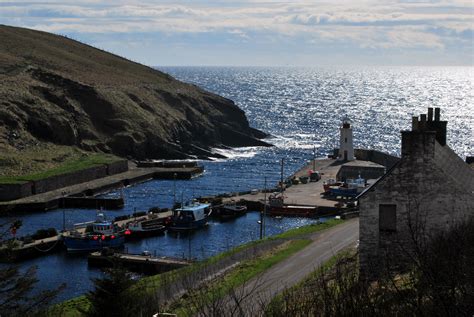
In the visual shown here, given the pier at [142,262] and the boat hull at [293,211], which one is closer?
the pier at [142,262]

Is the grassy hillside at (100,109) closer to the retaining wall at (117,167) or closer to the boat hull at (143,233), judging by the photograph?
the retaining wall at (117,167)

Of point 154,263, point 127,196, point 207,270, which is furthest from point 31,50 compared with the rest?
point 207,270

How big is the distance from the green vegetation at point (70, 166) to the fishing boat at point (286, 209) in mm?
26916

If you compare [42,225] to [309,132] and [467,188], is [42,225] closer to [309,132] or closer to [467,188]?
[467,188]

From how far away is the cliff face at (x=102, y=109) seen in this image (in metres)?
122

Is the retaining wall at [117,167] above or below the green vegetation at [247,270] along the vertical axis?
below

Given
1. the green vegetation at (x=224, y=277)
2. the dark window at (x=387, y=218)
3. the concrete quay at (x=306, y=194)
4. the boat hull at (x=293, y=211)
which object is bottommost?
the boat hull at (x=293, y=211)

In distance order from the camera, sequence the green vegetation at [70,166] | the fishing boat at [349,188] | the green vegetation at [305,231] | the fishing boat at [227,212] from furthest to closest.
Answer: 1. the green vegetation at [70,166]
2. the fishing boat at [349,188]
3. the fishing boat at [227,212]
4. the green vegetation at [305,231]

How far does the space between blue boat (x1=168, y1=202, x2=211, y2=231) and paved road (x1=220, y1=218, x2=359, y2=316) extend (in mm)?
20699

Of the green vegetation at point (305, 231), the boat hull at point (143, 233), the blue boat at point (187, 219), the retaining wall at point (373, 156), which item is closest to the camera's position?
the green vegetation at point (305, 231)

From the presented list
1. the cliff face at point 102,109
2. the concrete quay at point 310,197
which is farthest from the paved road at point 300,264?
the cliff face at point 102,109

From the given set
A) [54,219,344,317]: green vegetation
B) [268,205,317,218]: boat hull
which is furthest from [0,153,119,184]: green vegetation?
[54,219,344,317]: green vegetation

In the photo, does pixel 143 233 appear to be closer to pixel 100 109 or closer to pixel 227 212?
pixel 227 212

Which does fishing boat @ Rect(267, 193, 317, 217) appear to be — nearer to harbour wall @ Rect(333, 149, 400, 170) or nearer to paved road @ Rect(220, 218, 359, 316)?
paved road @ Rect(220, 218, 359, 316)
